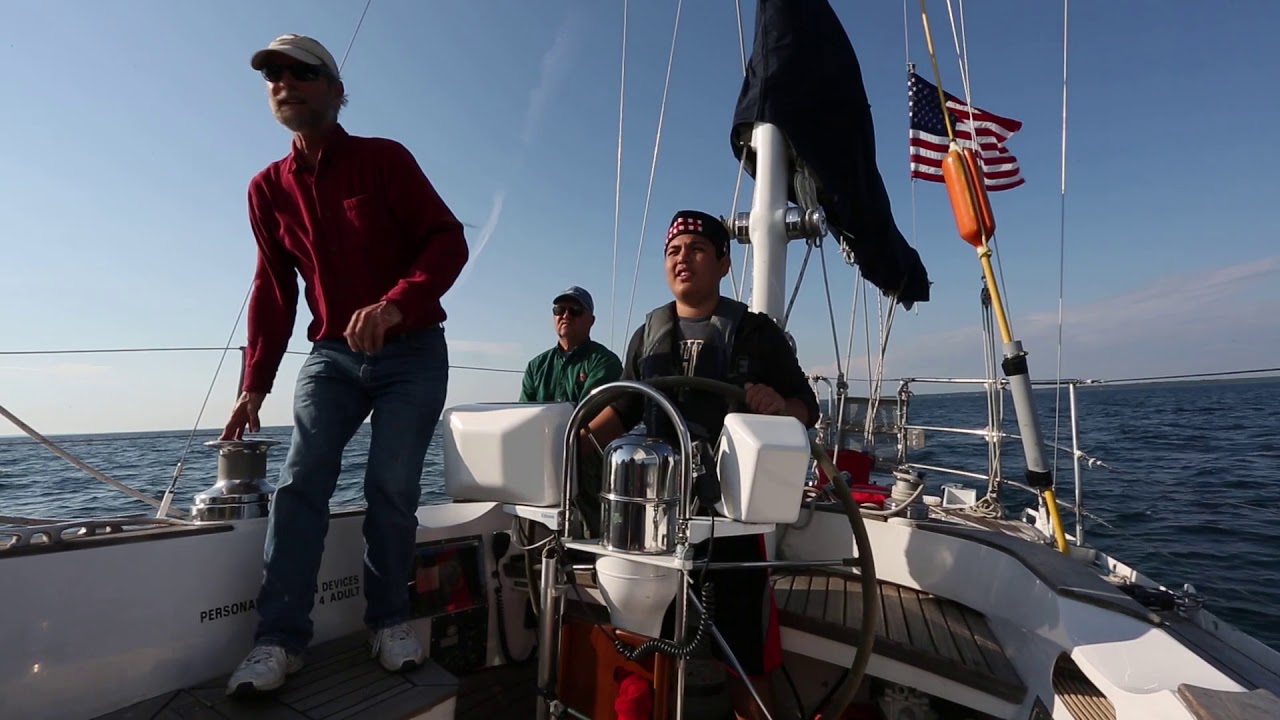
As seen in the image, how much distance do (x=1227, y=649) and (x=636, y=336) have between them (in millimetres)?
1642

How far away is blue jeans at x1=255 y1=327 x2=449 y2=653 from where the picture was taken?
4.42 feet

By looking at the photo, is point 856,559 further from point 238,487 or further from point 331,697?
point 238,487

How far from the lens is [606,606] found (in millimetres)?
1469

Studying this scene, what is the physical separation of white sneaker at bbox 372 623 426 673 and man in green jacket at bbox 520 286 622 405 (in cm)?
175

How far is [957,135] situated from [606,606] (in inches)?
229

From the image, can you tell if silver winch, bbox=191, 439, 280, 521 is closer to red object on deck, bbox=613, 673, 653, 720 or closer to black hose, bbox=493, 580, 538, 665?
black hose, bbox=493, 580, 538, 665

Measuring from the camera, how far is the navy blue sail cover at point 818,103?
9.30 feet

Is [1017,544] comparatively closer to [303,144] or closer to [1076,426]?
[1076,426]

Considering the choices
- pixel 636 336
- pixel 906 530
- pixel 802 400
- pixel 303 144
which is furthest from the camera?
pixel 906 530

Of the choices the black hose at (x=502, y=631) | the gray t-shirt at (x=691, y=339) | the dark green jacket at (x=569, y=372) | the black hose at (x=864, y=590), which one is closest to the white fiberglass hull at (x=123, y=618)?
the black hose at (x=502, y=631)

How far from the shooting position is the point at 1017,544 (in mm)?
1991

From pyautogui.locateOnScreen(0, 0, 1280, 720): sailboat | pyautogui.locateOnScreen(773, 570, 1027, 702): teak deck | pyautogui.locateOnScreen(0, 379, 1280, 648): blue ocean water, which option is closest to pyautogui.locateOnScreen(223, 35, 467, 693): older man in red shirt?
pyautogui.locateOnScreen(0, 0, 1280, 720): sailboat

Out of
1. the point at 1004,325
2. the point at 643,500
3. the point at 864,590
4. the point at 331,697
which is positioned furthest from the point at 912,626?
the point at 331,697

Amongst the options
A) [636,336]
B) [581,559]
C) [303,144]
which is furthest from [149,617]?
[636,336]
